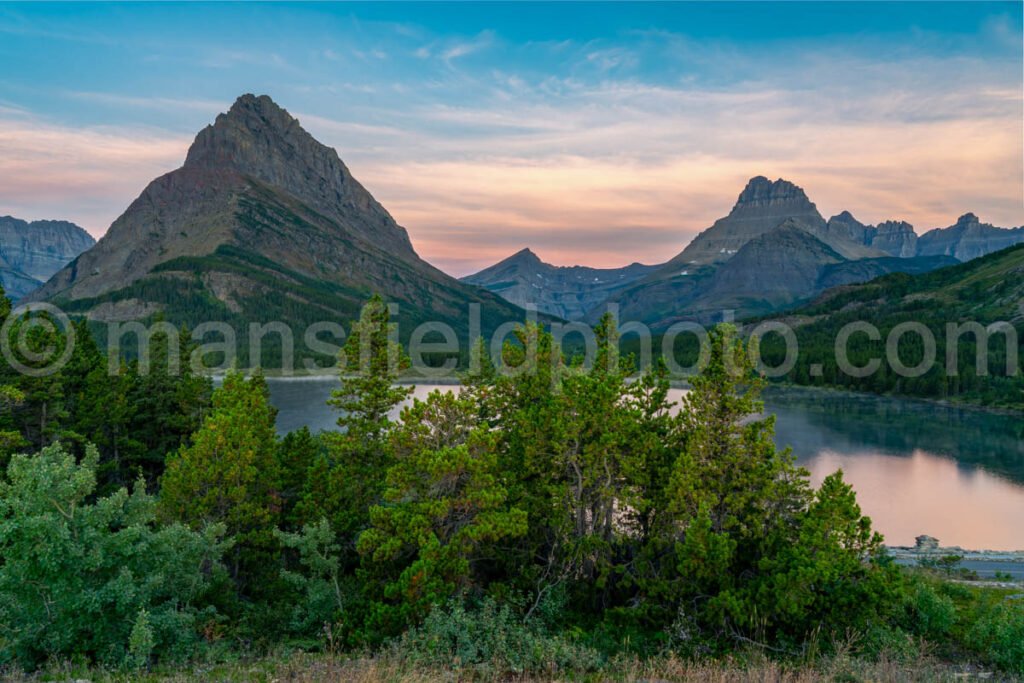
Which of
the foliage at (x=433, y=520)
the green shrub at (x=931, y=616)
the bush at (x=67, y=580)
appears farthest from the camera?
the green shrub at (x=931, y=616)

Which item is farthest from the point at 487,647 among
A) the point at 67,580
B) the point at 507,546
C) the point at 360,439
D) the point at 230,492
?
the point at 230,492

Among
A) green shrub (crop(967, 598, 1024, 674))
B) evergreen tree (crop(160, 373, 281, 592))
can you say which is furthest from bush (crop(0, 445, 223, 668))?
green shrub (crop(967, 598, 1024, 674))

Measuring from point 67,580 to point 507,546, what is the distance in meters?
16.7

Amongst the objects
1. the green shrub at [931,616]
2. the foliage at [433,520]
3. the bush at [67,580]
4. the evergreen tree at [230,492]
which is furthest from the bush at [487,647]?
the evergreen tree at [230,492]

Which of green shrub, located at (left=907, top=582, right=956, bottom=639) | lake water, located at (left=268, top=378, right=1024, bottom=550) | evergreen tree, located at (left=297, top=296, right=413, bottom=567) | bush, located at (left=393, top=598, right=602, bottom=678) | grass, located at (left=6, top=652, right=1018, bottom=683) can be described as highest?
evergreen tree, located at (left=297, top=296, right=413, bottom=567)

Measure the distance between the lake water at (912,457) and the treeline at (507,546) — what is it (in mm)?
43468

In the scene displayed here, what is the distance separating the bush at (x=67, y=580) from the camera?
1677 centimetres

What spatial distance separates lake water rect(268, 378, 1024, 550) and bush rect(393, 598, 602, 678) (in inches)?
2046

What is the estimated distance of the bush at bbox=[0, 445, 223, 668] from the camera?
55.0ft

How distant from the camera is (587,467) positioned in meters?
26.8

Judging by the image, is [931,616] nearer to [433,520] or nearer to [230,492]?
[433,520]

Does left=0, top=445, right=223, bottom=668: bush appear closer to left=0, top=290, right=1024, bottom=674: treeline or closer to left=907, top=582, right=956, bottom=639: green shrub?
left=0, top=290, right=1024, bottom=674: treeline

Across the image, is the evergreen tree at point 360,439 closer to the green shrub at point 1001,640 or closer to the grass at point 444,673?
the grass at point 444,673

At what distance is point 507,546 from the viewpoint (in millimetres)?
27672
